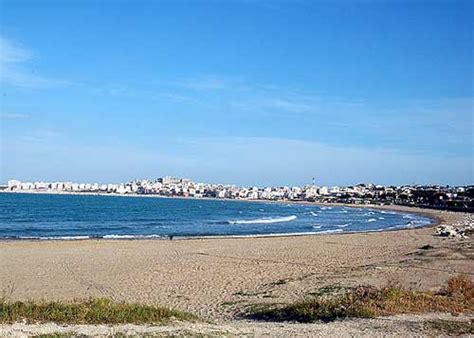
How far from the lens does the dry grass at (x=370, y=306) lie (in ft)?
39.8

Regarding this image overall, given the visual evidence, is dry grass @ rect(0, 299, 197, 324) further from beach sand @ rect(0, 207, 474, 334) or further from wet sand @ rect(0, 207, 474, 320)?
wet sand @ rect(0, 207, 474, 320)

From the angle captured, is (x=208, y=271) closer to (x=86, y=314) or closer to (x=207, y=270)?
(x=207, y=270)

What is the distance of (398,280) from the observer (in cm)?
1934

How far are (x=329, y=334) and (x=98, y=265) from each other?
17233mm

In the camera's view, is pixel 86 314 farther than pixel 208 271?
No

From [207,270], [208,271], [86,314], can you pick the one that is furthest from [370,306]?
[207,270]

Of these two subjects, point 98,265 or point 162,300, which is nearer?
point 162,300

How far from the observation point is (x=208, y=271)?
79.2 feet

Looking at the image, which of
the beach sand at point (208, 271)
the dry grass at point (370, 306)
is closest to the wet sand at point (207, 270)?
the beach sand at point (208, 271)

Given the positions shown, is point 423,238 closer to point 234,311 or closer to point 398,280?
point 398,280

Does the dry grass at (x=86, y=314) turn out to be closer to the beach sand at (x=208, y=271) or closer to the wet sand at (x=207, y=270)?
the beach sand at (x=208, y=271)

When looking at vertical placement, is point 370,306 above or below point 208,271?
above

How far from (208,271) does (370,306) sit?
1232 centimetres

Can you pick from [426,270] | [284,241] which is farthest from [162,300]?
[284,241]
